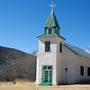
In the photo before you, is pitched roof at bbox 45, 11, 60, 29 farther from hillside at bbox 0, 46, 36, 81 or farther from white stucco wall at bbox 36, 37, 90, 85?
hillside at bbox 0, 46, 36, 81

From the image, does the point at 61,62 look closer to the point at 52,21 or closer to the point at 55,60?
the point at 55,60

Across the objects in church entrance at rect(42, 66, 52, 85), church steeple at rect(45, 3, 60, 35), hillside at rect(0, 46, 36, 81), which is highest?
church steeple at rect(45, 3, 60, 35)

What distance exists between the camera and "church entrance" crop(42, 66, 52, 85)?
129ft

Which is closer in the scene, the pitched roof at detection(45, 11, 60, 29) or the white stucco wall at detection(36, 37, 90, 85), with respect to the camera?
the white stucco wall at detection(36, 37, 90, 85)

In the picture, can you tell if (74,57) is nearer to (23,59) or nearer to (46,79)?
(46,79)

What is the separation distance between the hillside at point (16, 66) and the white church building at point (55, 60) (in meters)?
15.0

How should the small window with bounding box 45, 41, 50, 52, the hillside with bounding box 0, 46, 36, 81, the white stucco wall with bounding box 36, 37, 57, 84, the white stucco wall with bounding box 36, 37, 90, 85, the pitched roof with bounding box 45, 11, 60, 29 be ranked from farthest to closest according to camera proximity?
the hillside with bounding box 0, 46, 36, 81
the pitched roof with bounding box 45, 11, 60, 29
the small window with bounding box 45, 41, 50, 52
the white stucco wall with bounding box 36, 37, 90, 85
the white stucco wall with bounding box 36, 37, 57, 84

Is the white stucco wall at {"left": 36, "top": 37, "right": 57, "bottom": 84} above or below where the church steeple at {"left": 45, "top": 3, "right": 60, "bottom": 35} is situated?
below

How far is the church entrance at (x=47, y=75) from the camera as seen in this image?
129ft

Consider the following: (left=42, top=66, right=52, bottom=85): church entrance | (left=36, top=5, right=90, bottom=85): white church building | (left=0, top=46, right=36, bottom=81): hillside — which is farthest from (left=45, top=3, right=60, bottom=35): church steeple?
(left=0, top=46, right=36, bottom=81): hillside

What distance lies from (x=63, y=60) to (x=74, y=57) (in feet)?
5.14

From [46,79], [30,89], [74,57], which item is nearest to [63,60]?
[74,57]

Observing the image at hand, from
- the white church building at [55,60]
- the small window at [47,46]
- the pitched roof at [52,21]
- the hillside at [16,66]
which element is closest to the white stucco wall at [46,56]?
the white church building at [55,60]

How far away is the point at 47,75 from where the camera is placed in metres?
39.5
